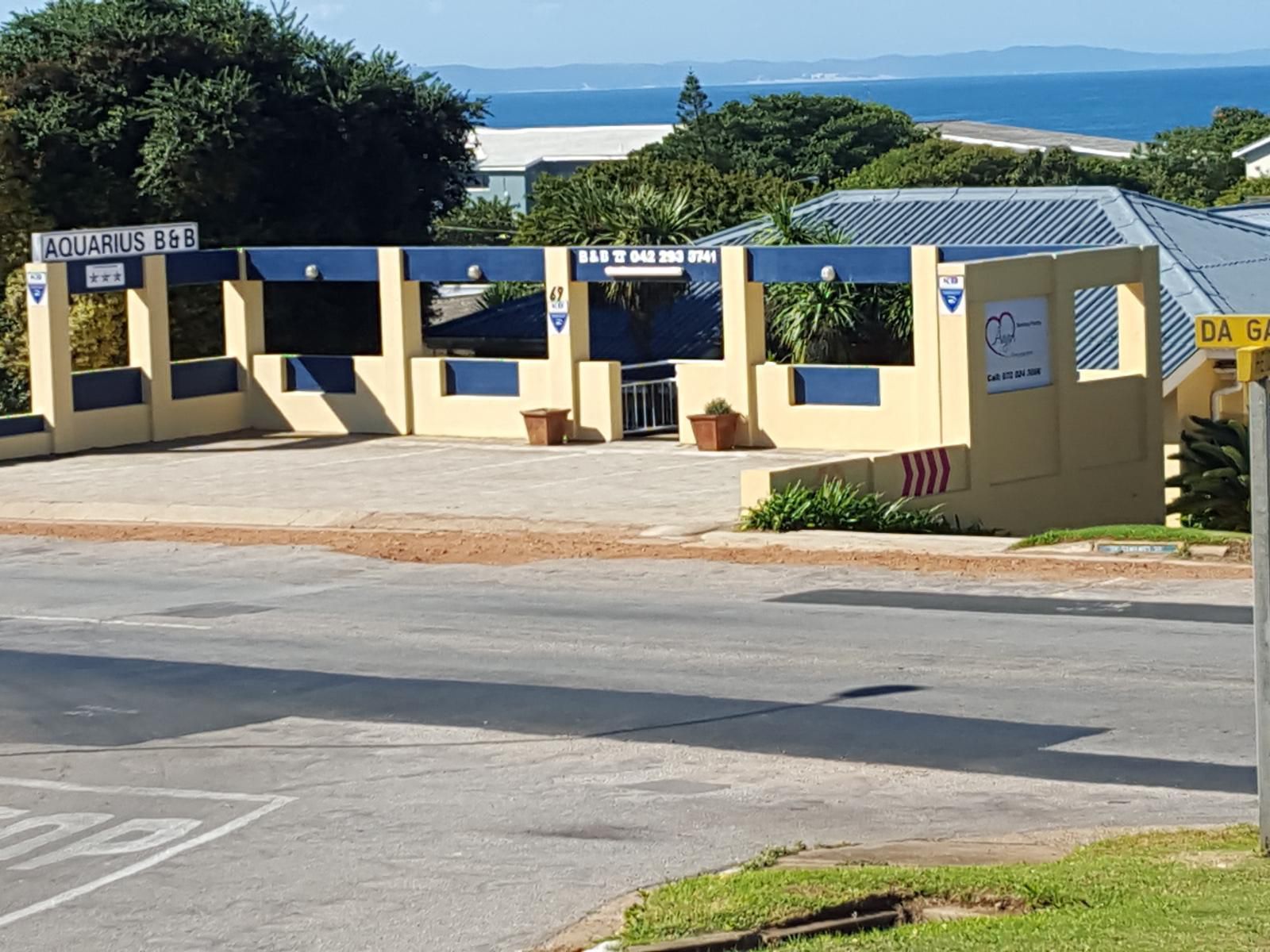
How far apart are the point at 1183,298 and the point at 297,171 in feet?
66.5

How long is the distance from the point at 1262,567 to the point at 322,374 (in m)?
27.9

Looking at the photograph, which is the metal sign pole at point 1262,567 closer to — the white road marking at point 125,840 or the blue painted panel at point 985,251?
the white road marking at point 125,840

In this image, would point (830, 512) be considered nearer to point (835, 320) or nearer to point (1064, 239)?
point (835, 320)

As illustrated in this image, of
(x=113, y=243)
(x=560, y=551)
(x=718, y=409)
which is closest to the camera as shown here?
(x=560, y=551)

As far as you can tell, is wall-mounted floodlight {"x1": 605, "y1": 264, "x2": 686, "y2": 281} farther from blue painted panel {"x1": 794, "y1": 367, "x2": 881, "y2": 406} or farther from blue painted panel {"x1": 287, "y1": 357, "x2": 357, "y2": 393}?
blue painted panel {"x1": 287, "y1": 357, "x2": 357, "y2": 393}

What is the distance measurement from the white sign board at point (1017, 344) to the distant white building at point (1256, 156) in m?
67.9

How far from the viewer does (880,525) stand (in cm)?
2461

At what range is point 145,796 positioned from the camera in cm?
1229

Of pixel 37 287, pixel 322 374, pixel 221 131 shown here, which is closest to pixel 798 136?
pixel 221 131

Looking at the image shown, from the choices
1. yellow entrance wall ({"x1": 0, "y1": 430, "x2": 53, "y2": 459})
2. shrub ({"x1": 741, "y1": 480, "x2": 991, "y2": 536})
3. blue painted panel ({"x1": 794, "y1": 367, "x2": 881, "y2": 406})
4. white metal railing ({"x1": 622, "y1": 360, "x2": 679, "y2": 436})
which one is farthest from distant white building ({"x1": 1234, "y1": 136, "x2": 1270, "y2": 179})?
shrub ({"x1": 741, "y1": 480, "x2": 991, "y2": 536})

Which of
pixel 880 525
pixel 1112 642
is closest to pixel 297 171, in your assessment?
pixel 880 525

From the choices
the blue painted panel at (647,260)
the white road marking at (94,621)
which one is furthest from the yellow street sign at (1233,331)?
→ the blue painted panel at (647,260)

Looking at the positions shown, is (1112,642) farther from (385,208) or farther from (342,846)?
(385,208)

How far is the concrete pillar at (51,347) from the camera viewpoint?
1302 inches
